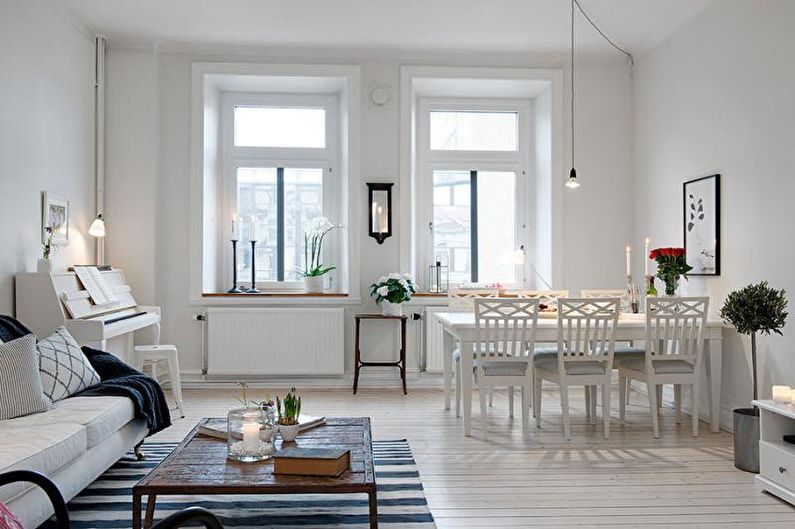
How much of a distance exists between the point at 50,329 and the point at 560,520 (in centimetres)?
333

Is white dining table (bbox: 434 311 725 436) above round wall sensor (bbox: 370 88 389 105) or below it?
below

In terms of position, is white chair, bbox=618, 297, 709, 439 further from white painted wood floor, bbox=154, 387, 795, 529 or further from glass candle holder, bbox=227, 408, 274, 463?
glass candle holder, bbox=227, 408, 274, 463

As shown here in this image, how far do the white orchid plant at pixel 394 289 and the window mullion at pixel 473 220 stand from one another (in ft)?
3.11

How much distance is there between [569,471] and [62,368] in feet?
8.67

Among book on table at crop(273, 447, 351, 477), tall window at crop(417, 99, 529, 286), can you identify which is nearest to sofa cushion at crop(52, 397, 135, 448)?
book on table at crop(273, 447, 351, 477)

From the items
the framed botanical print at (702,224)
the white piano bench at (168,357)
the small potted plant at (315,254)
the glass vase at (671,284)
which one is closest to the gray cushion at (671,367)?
the glass vase at (671,284)

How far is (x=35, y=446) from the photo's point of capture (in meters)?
2.66

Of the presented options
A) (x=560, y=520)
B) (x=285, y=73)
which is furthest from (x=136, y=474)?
(x=285, y=73)

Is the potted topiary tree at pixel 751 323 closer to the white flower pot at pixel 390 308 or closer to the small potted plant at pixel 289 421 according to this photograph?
the small potted plant at pixel 289 421

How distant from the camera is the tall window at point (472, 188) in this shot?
6.74 meters

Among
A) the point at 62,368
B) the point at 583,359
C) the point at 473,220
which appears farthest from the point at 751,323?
the point at 62,368

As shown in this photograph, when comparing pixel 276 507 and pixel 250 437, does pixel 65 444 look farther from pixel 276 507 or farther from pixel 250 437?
pixel 276 507

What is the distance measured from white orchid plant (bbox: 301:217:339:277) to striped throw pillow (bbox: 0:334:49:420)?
3.36m

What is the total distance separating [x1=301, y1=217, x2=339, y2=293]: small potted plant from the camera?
6383 mm
